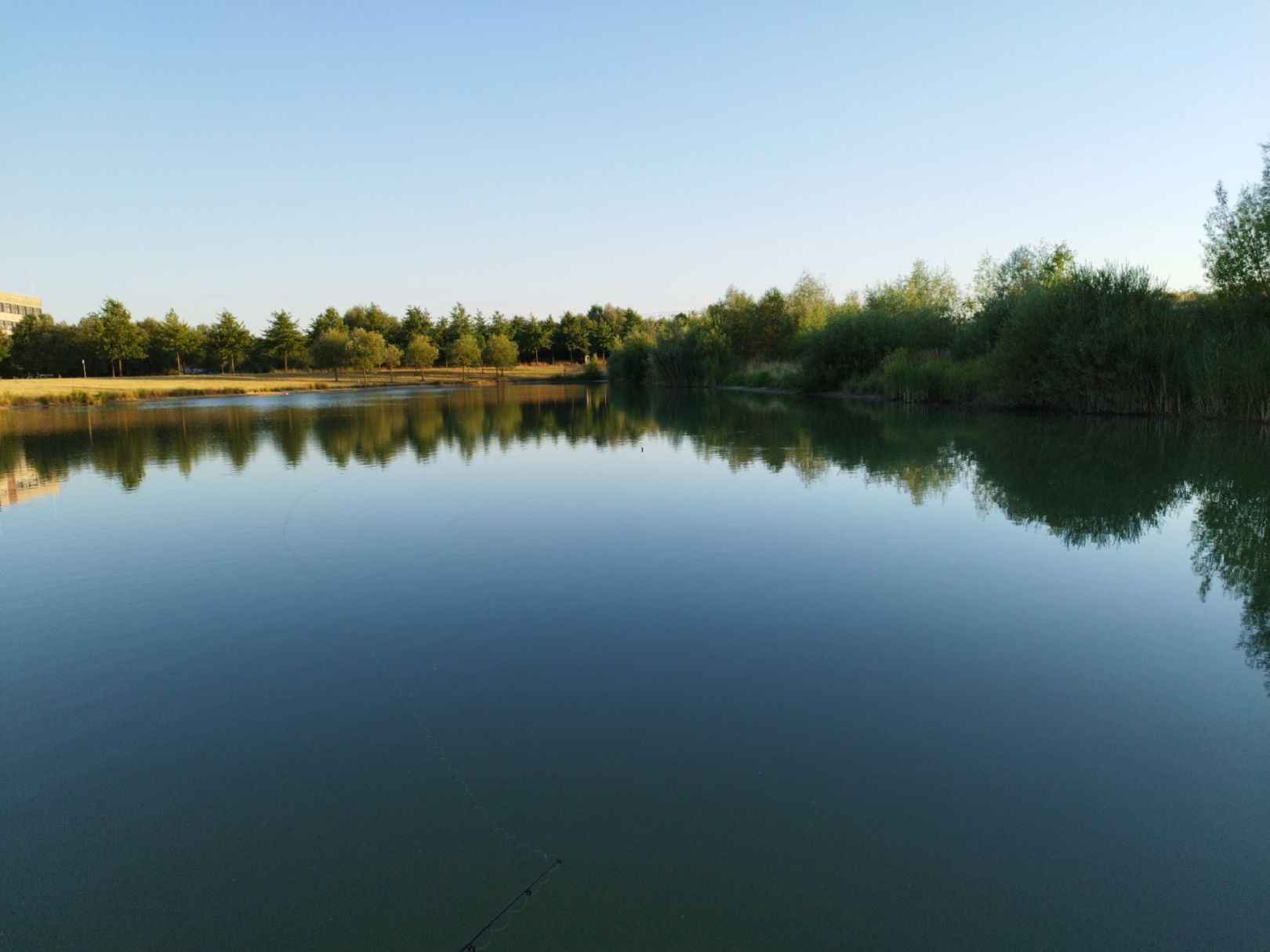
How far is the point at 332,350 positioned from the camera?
249ft

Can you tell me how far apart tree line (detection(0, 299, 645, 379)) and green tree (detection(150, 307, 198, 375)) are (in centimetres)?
11

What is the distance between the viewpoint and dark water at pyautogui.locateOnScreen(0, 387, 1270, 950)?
3.43 m

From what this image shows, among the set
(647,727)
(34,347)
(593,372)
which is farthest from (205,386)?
(647,727)

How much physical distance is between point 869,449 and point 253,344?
7981 centimetres

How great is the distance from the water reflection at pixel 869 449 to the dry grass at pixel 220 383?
8.69 meters

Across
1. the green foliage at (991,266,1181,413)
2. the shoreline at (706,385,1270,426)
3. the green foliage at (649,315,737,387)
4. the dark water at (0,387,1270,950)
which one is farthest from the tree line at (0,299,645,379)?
the dark water at (0,387,1270,950)

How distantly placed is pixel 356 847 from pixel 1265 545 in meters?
11.0

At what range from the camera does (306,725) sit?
17.1ft

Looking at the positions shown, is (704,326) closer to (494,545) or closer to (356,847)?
(494,545)

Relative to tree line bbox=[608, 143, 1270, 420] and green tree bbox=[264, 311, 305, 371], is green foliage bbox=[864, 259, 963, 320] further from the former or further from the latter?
green tree bbox=[264, 311, 305, 371]

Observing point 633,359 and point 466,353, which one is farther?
→ point 466,353

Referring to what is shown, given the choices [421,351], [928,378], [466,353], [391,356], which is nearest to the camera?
[928,378]

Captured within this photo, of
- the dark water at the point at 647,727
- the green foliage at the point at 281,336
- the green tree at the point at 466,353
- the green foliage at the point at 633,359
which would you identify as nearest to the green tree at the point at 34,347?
the green foliage at the point at 281,336

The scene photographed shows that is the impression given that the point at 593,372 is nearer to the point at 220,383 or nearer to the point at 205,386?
the point at 220,383
